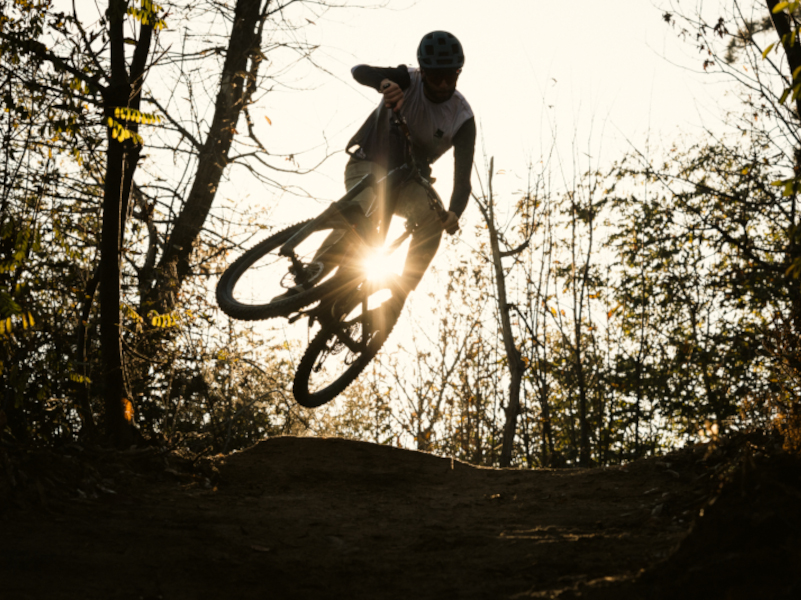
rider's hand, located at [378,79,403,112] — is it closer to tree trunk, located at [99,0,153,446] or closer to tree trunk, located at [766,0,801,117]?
tree trunk, located at [99,0,153,446]

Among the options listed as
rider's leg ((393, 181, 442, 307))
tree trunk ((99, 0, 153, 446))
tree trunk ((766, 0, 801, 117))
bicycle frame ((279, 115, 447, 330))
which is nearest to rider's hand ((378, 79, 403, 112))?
bicycle frame ((279, 115, 447, 330))

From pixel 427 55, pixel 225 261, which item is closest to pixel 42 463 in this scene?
pixel 427 55

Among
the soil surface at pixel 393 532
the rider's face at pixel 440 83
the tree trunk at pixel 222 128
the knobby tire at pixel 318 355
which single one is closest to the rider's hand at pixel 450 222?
the rider's face at pixel 440 83

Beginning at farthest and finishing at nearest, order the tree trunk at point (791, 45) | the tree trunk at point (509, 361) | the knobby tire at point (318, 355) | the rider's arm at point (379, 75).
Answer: the tree trunk at point (509, 361) → the knobby tire at point (318, 355) → the rider's arm at point (379, 75) → the tree trunk at point (791, 45)

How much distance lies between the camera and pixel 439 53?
5008 millimetres

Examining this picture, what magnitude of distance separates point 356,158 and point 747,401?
3.54 metres

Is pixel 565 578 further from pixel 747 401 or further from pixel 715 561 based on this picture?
pixel 747 401

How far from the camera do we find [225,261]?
11688 mm

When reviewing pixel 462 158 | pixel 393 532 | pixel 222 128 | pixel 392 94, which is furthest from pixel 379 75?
pixel 222 128

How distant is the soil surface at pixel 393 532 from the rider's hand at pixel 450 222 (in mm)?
2017

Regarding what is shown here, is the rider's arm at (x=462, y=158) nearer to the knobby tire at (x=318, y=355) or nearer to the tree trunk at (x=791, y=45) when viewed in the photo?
the knobby tire at (x=318, y=355)

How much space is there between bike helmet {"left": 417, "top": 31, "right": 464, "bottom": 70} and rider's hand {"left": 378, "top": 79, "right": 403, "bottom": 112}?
297 mm

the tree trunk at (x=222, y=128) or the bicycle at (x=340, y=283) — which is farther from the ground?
the tree trunk at (x=222, y=128)

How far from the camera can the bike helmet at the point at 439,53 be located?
16.4 ft
